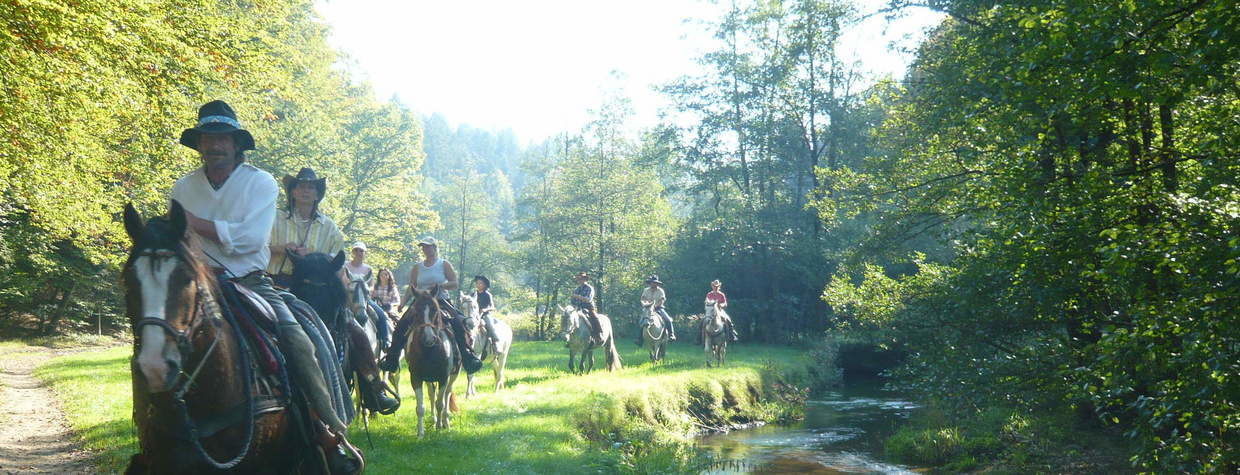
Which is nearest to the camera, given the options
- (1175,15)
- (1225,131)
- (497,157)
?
(1175,15)

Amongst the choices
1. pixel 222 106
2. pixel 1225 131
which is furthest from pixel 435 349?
pixel 1225 131

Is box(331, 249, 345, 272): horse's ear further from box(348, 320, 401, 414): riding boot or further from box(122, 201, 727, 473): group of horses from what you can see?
box(122, 201, 727, 473): group of horses

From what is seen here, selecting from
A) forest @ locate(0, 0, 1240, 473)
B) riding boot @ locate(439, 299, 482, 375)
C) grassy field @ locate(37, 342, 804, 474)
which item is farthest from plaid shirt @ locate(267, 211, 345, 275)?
forest @ locate(0, 0, 1240, 473)

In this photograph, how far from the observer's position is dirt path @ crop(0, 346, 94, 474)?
9477 mm

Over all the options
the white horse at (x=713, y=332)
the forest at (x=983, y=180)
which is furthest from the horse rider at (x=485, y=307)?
the white horse at (x=713, y=332)

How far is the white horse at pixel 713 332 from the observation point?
25.5 meters

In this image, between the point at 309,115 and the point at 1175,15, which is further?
the point at 309,115

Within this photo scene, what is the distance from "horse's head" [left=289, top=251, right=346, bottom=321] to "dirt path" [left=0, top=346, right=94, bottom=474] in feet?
14.3

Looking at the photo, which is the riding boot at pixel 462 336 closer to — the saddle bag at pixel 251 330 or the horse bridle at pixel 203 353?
the saddle bag at pixel 251 330

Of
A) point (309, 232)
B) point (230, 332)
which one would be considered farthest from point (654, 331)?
point (230, 332)

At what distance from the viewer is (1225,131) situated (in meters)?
8.03

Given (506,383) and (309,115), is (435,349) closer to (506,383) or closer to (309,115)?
(506,383)

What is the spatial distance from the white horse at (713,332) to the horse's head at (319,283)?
62.9 feet

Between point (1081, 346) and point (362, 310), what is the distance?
9.43 metres
